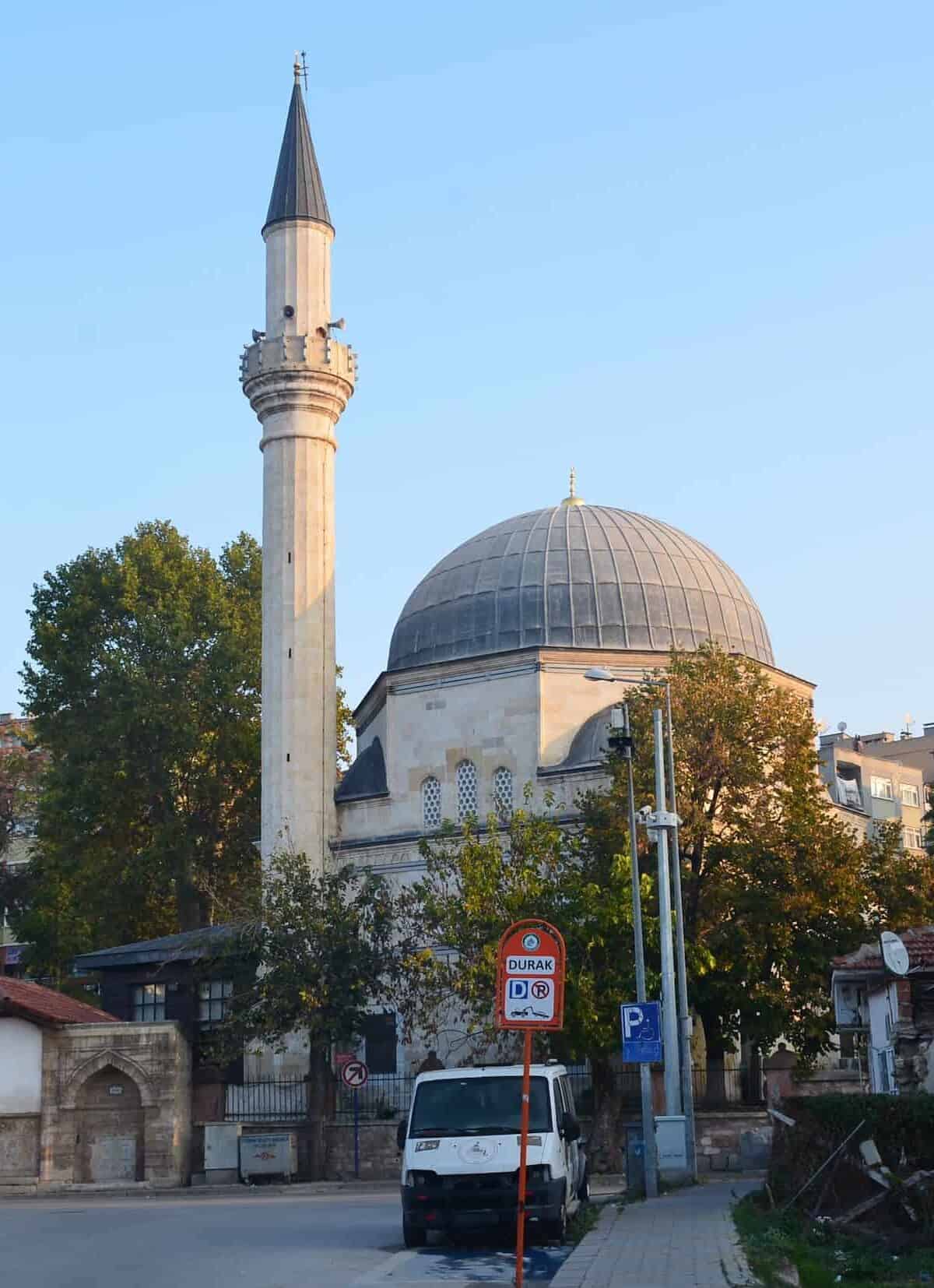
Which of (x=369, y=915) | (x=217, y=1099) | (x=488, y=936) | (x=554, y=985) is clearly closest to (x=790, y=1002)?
(x=488, y=936)

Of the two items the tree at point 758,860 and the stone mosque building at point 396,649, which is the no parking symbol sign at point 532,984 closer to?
the tree at point 758,860

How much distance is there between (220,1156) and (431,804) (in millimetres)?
11333

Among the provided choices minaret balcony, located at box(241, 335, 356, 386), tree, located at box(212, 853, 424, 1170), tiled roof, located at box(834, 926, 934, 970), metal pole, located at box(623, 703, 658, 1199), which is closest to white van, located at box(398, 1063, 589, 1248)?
metal pole, located at box(623, 703, 658, 1199)

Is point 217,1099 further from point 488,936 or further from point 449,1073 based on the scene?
point 449,1073

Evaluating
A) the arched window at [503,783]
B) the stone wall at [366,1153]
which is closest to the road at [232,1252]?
the stone wall at [366,1153]

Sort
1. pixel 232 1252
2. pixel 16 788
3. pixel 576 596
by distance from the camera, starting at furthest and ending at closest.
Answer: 1. pixel 16 788
2. pixel 576 596
3. pixel 232 1252

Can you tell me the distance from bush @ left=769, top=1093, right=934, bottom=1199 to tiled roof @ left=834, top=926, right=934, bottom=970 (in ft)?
12.9

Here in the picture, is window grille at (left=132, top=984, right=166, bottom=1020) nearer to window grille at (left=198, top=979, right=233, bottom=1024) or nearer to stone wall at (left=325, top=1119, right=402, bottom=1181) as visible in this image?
window grille at (left=198, top=979, right=233, bottom=1024)

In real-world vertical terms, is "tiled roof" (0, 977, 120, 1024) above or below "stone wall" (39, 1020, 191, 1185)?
above

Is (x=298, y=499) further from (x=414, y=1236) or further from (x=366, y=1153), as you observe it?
(x=414, y=1236)

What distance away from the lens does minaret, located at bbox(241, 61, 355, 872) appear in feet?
123

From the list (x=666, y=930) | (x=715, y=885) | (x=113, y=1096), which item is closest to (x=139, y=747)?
(x=113, y=1096)

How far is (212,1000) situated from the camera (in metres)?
36.7

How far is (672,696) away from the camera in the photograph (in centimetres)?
3178
